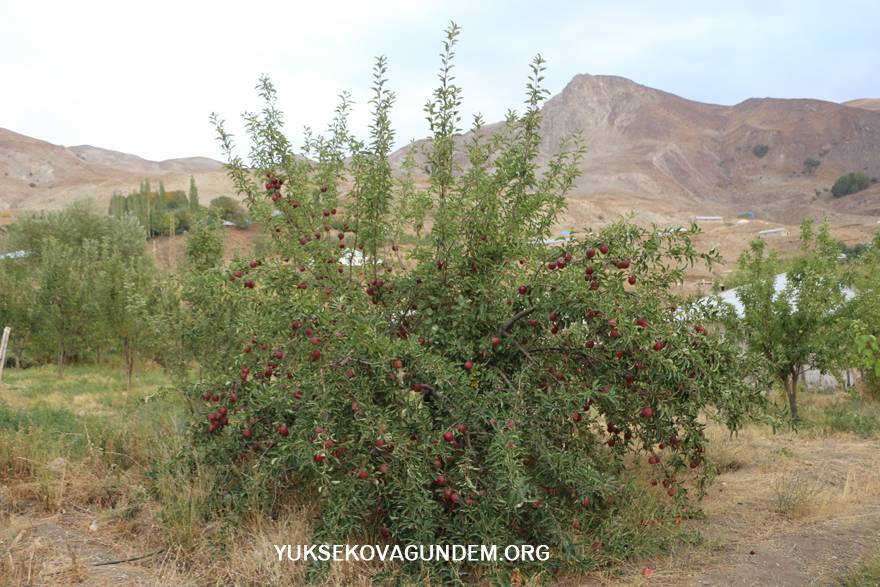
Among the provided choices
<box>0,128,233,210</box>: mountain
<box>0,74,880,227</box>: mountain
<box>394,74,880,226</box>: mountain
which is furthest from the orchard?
<box>0,128,233,210</box>: mountain

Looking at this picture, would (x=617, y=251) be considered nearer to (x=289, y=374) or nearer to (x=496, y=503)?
(x=496, y=503)

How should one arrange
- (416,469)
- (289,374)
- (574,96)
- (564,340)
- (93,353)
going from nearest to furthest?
1. (416,469)
2. (289,374)
3. (564,340)
4. (93,353)
5. (574,96)

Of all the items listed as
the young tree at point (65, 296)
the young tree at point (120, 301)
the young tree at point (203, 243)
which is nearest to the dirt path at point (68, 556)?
the young tree at point (203, 243)

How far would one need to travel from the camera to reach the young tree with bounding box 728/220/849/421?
34.8ft

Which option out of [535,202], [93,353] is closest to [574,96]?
[93,353]

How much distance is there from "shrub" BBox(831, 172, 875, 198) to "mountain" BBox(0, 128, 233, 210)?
249ft

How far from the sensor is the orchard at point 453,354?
435cm

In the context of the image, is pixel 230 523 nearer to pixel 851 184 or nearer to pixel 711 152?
pixel 851 184

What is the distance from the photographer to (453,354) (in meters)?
4.93

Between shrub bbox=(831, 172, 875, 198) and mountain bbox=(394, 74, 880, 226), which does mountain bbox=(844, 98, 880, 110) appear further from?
shrub bbox=(831, 172, 875, 198)

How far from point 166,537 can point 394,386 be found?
219cm

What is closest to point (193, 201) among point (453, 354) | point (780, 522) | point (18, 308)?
point (18, 308)

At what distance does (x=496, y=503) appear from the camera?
4305 millimetres

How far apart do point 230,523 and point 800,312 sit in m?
9.50
